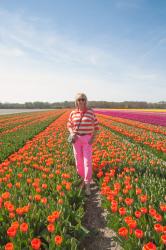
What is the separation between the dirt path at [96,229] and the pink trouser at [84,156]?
0.50 metres

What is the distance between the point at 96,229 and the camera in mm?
3797

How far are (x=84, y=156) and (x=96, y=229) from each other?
1731mm

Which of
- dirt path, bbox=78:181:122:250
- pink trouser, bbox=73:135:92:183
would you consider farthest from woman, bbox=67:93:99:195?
dirt path, bbox=78:181:122:250

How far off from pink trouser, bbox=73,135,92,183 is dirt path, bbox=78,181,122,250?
499 mm

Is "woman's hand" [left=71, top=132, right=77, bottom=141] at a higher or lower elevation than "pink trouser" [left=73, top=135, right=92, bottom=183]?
higher

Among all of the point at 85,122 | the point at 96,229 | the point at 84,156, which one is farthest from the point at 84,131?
the point at 96,229

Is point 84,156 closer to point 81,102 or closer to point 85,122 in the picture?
point 85,122

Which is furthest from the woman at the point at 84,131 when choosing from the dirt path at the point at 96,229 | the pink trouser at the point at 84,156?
the dirt path at the point at 96,229

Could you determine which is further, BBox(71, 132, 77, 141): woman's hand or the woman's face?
BBox(71, 132, 77, 141): woman's hand

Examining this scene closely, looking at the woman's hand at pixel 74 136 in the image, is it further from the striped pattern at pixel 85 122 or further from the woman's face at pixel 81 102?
the woman's face at pixel 81 102

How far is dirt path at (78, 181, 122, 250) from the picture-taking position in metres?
3.37

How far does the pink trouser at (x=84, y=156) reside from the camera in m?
5.15

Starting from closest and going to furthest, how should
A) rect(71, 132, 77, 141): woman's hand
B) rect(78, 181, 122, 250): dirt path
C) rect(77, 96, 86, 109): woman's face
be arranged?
rect(78, 181, 122, 250): dirt path, rect(77, 96, 86, 109): woman's face, rect(71, 132, 77, 141): woman's hand

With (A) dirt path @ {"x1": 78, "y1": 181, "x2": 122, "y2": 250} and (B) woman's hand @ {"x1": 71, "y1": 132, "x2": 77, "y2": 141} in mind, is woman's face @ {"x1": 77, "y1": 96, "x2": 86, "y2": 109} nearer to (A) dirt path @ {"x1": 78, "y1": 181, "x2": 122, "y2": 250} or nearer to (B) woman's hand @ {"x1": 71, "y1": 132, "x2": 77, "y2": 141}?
(B) woman's hand @ {"x1": 71, "y1": 132, "x2": 77, "y2": 141}
